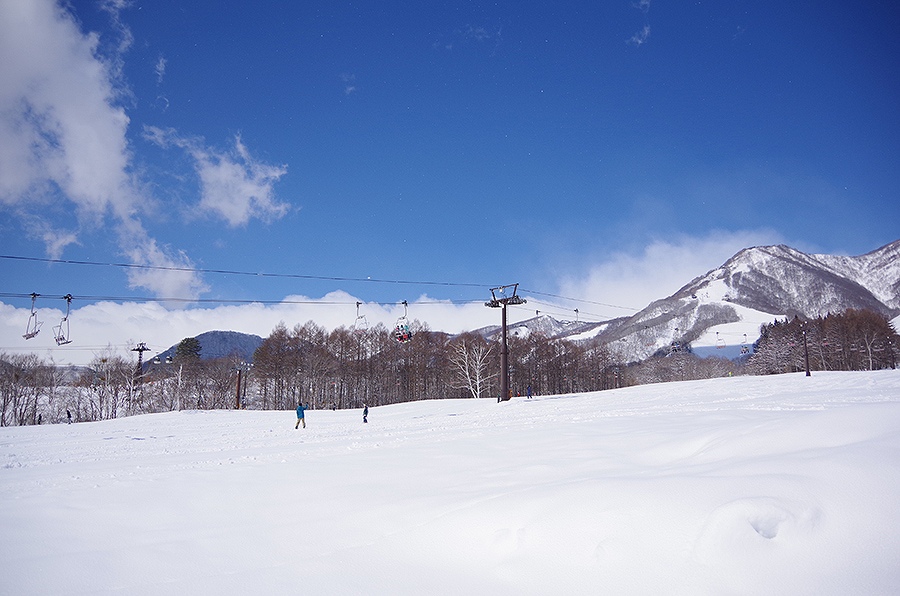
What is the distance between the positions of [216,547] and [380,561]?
74.7 inches

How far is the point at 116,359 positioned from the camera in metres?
Answer: 65.6

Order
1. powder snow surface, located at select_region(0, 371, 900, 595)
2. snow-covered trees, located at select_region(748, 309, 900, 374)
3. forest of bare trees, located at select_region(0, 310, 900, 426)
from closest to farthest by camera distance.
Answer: powder snow surface, located at select_region(0, 371, 900, 595) → forest of bare trees, located at select_region(0, 310, 900, 426) → snow-covered trees, located at select_region(748, 309, 900, 374)

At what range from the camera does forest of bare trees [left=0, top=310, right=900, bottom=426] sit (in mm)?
61594

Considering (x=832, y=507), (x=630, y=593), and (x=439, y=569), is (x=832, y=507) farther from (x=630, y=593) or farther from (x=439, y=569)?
(x=439, y=569)

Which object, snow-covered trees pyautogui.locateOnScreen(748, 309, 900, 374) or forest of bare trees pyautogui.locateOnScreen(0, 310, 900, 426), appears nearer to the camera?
forest of bare trees pyautogui.locateOnScreen(0, 310, 900, 426)

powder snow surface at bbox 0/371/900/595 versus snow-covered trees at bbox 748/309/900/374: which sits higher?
snow-covered trees at bbox 748/309/900/374

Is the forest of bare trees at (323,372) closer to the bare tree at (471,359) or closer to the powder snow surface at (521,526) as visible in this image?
the bare tree at (471,359)

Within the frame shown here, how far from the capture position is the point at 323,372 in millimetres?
64688

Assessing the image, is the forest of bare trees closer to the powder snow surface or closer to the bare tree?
the bare tree

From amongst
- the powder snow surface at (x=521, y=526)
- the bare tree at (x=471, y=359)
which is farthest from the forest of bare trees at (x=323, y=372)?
the powder snow surface at (x=521, y=526)

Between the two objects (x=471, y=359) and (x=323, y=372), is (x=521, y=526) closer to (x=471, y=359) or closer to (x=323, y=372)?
(x=471, y=359)

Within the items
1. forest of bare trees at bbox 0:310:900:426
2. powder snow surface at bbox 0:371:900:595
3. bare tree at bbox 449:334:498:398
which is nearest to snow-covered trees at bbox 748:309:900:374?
forest of bare trees at bbox 0:310:900:426

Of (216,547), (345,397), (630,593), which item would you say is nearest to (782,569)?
(630,593)

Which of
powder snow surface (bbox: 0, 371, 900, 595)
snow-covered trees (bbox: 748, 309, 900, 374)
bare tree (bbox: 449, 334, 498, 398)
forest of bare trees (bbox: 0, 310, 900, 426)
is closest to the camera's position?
powder snow surface (bbox: 0, 371, 900, 595)
